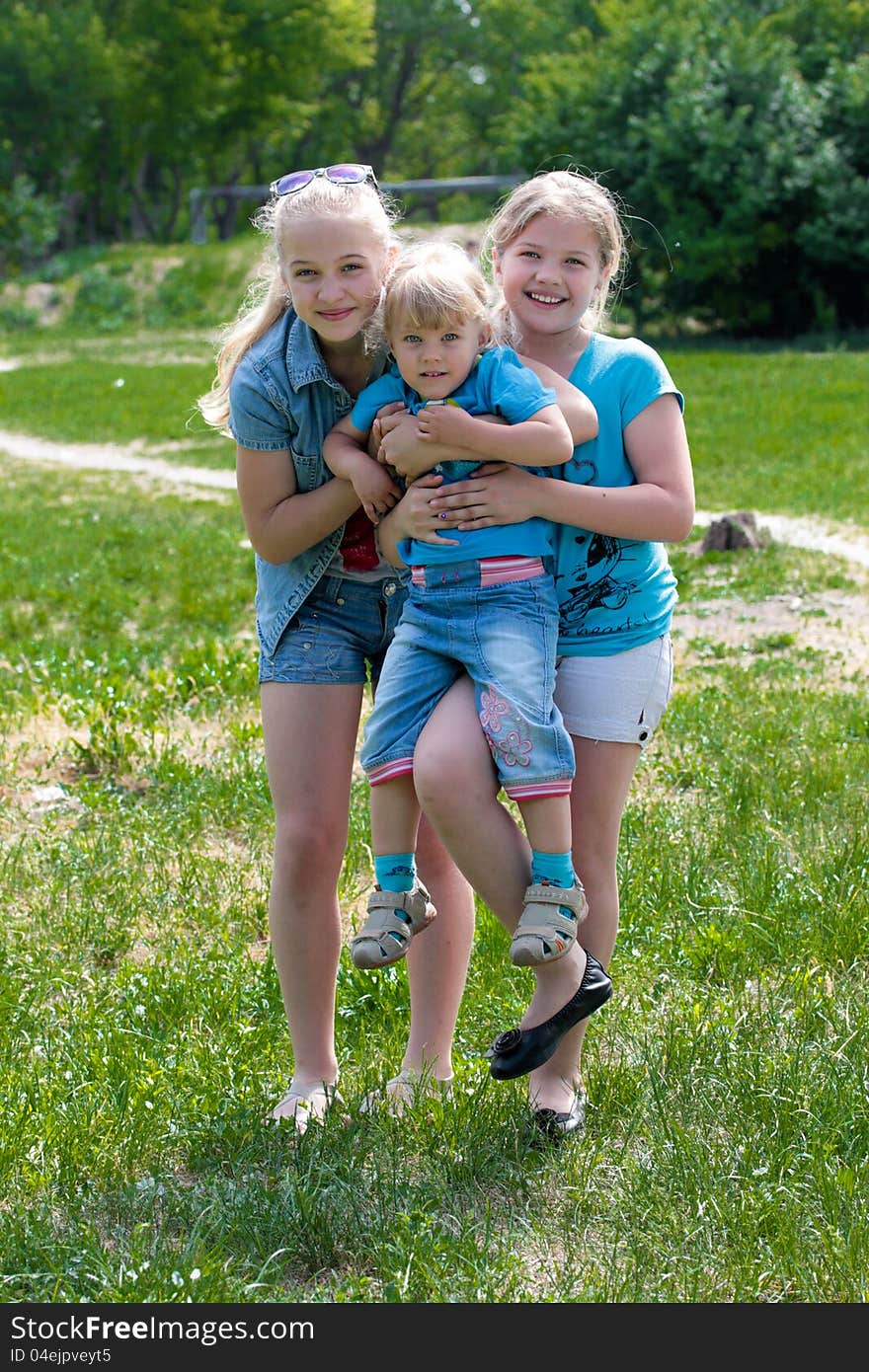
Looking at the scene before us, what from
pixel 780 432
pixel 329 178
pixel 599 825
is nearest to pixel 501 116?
pixel 780 432

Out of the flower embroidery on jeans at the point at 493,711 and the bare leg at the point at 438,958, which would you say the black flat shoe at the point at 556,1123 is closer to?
the bare leg at the point at 438,958

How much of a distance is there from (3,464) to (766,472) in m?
8.97

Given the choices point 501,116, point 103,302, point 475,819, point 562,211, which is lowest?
point 103,302

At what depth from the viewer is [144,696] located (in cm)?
718

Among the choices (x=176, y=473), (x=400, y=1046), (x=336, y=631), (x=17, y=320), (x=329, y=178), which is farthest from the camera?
(x=17, y=320)

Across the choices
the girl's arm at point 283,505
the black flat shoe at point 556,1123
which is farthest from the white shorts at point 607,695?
the black flat shoe at point 556,1123

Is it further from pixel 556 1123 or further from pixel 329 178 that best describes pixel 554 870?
pixel 329 178

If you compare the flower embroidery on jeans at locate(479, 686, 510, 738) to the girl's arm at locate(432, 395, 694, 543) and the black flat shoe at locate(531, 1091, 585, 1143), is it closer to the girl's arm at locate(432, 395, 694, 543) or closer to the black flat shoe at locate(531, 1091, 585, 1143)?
the girl's arm at locate(432, 395, 694, 543)

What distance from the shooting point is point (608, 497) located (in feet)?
9.84

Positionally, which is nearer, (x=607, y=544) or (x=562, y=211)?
(x=562, y=211)

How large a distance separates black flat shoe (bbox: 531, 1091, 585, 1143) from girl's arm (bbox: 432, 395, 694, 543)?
4.20ft

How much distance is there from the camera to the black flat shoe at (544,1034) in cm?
299

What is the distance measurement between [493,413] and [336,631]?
0.67m
